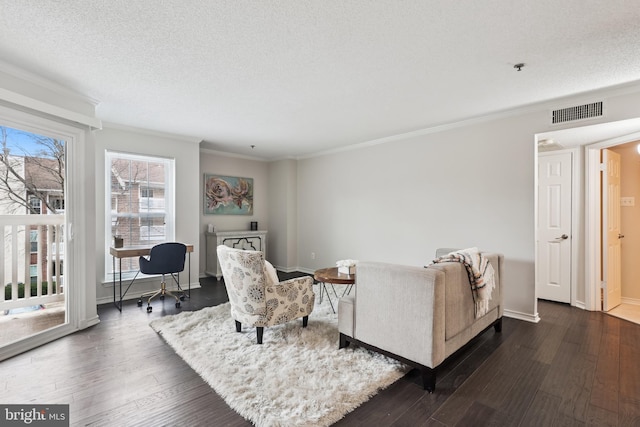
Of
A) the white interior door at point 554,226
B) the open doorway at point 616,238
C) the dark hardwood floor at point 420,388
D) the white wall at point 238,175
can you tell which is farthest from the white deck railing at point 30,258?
the open doorway at point 616,238

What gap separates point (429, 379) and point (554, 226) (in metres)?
3.36

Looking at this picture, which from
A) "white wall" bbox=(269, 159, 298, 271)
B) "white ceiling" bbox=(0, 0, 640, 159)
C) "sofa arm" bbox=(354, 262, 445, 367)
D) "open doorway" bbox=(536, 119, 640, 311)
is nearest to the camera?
"white ceiling" bbox=(0, 0, 640, 159)

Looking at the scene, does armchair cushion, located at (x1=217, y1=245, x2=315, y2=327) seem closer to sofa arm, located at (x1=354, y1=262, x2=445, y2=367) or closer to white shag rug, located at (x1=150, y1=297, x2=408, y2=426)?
white shag rug, located at (x1=150, y1=297, x2=408, y2=426)

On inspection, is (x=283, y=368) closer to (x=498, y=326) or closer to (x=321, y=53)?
(x=498, y=326)

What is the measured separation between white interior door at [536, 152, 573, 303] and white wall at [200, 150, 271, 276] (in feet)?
16.1

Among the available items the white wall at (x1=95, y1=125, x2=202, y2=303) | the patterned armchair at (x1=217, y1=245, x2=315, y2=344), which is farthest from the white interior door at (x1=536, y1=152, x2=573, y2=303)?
the white wall at (x1=95, y1=125, x2=202, y2=303)

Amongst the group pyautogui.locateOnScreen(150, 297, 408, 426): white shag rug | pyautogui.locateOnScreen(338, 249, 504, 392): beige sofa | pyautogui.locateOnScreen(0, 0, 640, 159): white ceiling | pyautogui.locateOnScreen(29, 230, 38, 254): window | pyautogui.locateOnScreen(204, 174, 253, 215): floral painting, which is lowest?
pyautogui.locateOnScreen(150, 297, 408, 426): white shag rug

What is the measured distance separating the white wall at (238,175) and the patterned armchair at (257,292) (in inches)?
114

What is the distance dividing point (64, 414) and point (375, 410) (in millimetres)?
1887

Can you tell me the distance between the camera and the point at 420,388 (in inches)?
81.4

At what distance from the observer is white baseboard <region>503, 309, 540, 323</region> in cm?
336

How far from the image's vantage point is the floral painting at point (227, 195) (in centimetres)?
562

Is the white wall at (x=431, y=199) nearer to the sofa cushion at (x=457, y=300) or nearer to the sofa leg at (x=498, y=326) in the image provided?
the sofa leg at (x=498, y=326)

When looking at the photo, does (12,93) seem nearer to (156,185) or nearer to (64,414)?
(156,185)
